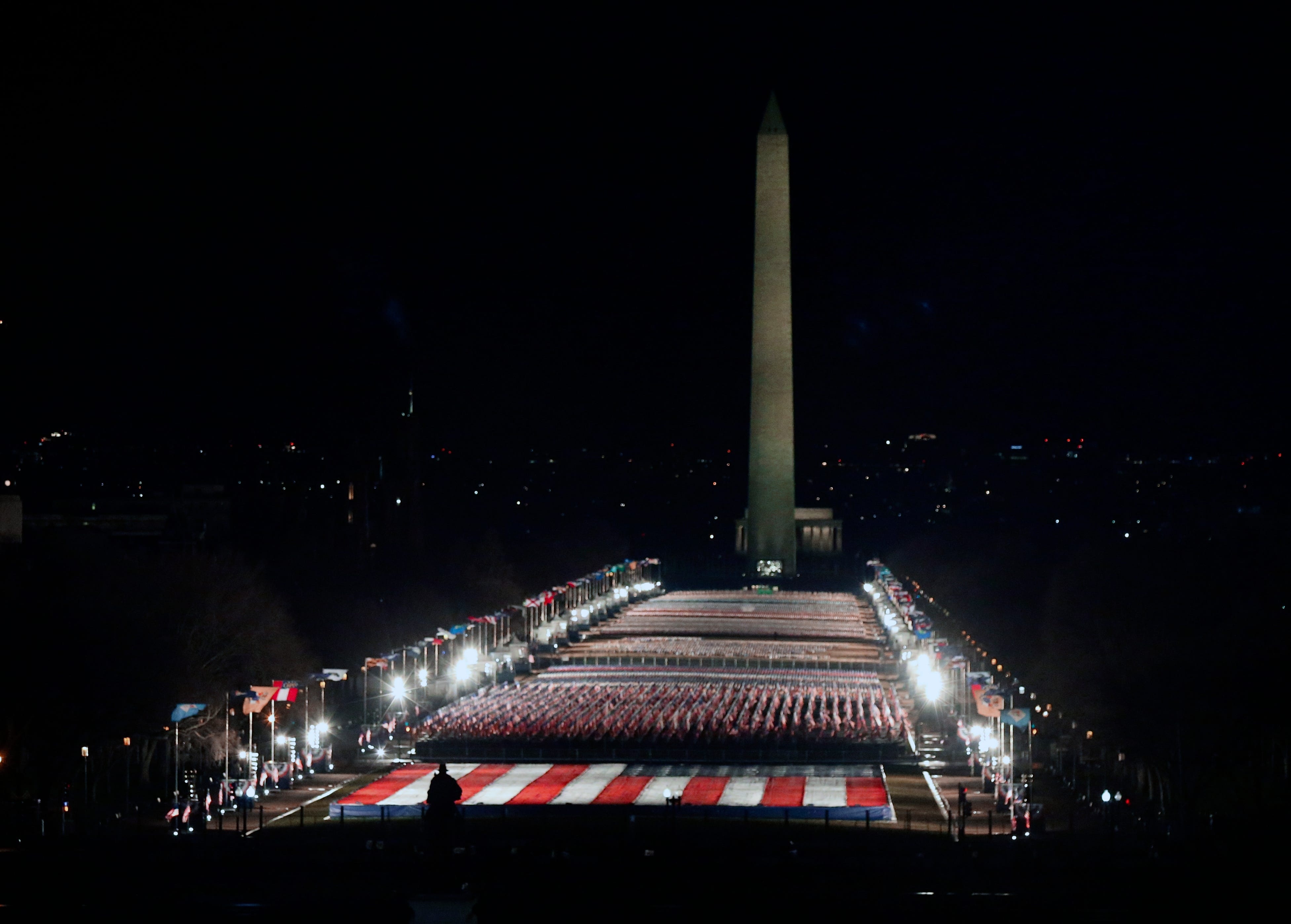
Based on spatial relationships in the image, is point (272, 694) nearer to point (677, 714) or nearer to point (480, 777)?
point (480, 777)

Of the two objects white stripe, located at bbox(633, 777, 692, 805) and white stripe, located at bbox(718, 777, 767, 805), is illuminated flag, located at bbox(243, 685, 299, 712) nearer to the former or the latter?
white stripe, located at bbox(633, 777, 692, 805)

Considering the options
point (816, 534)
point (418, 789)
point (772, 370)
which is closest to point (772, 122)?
point (772, 370)

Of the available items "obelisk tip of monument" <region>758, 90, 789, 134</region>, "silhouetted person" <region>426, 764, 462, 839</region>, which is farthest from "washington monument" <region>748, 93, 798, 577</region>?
"silhouetted person" <region>426, 764, 462, 839</region>

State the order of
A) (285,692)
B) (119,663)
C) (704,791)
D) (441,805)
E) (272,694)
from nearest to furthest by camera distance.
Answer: (441,805), (704,791), (272,694), (285,692), (119,663)

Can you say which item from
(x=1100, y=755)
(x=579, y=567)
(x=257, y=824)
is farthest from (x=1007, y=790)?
(x=579, y=567)

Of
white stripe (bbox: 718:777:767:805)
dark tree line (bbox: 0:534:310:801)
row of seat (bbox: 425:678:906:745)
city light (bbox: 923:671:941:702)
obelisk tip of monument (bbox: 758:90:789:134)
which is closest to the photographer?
white stripe (bbox: 718:777:767:805)

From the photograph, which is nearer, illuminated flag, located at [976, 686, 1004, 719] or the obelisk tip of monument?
illuminated flag, located at [976, 686, 1004, 719]

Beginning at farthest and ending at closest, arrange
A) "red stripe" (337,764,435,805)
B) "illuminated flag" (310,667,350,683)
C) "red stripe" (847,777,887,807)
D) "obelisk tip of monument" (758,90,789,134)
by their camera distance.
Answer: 1. "obelisk tip of monument" (758,90,789,134)
2. "illuminated flag" (310,667,350,683)
3. "red stripe" (337,764,435,805)
4. "red stripe" (847,777,887,807)
